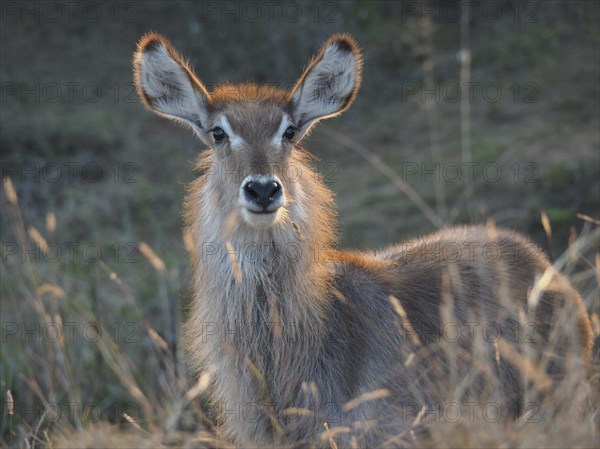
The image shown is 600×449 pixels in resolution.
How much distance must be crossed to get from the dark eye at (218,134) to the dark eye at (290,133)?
0.32 meters

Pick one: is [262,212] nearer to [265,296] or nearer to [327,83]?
[265,296]

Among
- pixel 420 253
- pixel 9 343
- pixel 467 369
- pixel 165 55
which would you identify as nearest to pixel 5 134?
pixel 9 343

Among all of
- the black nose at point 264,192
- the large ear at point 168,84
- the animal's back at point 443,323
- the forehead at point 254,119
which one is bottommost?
the animal's back at point 443,323

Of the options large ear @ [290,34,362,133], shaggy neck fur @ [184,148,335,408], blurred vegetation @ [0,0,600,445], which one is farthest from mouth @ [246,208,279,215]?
blurred vegetation @ [0,0,600,445]

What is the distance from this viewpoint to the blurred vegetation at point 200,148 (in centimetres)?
726

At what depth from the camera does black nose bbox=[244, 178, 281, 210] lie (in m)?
4.20

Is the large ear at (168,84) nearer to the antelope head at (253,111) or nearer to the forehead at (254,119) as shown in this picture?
the antelope head at (253,111)

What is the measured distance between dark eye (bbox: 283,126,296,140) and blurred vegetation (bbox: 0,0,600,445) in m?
2.11

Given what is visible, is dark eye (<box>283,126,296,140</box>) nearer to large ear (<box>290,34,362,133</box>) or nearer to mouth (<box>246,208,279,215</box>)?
large ear (<box>290,34,362,133</box>)

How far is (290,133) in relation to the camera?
4.75 meters


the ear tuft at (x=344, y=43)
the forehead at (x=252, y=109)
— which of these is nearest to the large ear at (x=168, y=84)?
the forehead at (x=252, y=109)

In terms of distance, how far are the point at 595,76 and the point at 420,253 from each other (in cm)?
524

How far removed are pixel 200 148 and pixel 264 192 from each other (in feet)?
20.3

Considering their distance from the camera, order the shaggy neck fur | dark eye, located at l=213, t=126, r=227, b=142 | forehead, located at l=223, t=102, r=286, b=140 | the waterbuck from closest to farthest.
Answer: the waterbuck → the shaggy neck fur → forehead, located at l=223, t=102, r=286, b=140 → dark eye, located at l=213, t=126, r=227, b=142
